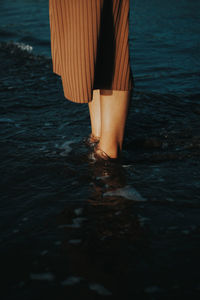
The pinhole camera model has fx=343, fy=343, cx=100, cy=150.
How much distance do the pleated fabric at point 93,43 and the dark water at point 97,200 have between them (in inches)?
21.7

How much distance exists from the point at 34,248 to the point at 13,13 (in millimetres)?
9647

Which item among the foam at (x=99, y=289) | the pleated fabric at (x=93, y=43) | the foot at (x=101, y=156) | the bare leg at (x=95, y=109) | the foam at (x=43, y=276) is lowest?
the foam at (x=99, y=289)

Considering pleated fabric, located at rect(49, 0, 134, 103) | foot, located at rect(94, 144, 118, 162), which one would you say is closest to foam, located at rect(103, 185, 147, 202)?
foot, located at rect(94, 144, 118, 162)

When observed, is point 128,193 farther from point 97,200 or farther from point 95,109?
point 95,109

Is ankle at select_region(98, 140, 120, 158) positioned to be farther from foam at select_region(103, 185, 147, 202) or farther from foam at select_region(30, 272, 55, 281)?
foam at select_region(30, 272, 55, 281)

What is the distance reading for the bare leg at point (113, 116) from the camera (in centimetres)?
203

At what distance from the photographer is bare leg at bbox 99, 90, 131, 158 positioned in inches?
79.8

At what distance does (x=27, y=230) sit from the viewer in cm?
163

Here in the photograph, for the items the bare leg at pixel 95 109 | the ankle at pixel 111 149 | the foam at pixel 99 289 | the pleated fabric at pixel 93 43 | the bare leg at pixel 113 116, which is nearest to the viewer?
the foam at pixel 99 289

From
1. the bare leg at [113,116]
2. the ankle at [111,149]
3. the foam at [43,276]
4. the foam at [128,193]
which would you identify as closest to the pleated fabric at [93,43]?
the bare leg at [113,116]

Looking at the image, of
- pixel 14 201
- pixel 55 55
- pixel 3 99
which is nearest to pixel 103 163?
pixel 14 201

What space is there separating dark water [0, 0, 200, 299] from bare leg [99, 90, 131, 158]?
0.16 metres

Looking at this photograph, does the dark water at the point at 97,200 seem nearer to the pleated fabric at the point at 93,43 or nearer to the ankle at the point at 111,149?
the ankle at the point at 111,149

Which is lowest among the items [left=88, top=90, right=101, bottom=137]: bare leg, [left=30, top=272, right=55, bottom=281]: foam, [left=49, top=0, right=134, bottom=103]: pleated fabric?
Answer: [left=30, top=272, right=55, bottom=281]: foam
